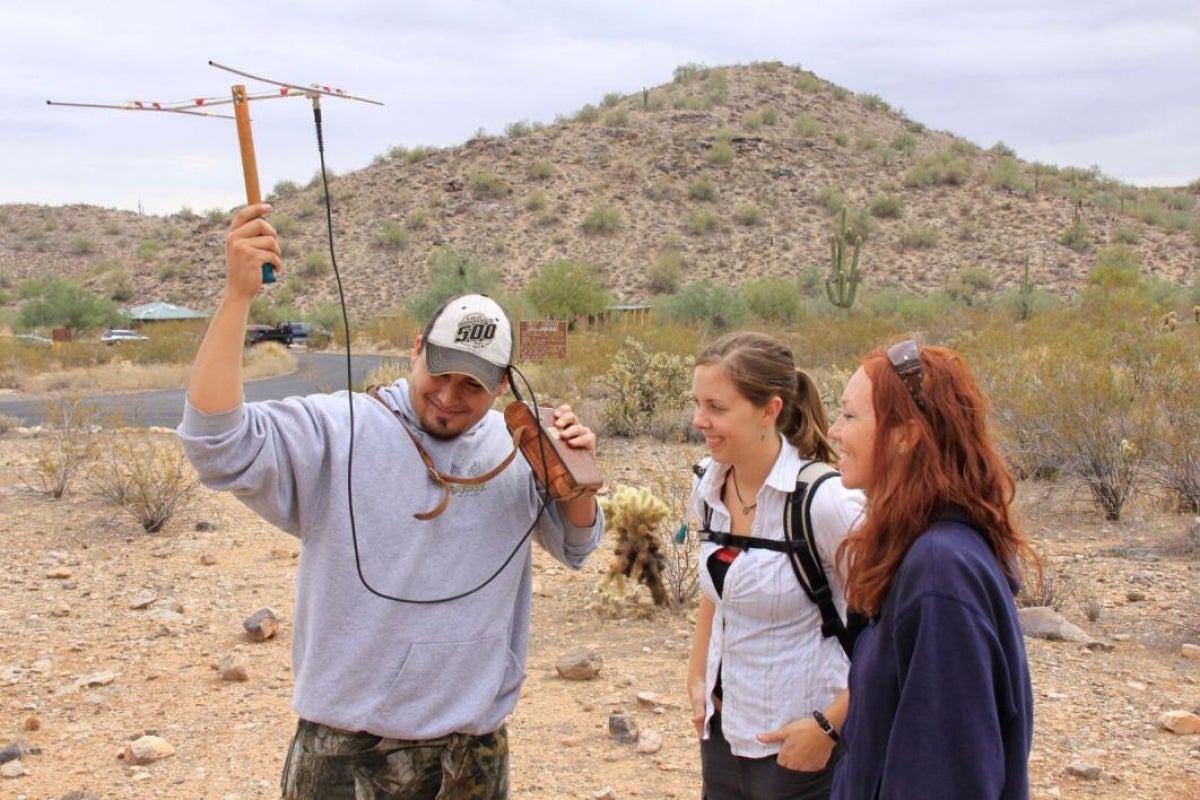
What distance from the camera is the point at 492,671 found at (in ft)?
7.84

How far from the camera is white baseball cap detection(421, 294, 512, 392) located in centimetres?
234

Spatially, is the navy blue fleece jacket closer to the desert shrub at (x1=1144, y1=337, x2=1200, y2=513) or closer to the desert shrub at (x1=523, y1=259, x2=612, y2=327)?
the desert shrub at (x1=1144, y1=337, x2=1200, y2=513)

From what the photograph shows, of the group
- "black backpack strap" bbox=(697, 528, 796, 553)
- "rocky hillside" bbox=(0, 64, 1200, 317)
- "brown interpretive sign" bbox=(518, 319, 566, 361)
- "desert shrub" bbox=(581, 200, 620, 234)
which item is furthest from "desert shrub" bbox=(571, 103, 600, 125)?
"black backpack strap" bbox=(697, 528, 796, 553)

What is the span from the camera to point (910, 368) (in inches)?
73.6

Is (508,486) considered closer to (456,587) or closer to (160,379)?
(456,587)

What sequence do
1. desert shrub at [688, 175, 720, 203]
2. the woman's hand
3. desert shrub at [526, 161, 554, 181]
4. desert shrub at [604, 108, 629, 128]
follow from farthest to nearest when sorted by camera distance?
desert shrub at [604, 108, 629, 128] → desert shrub at [526, 161, 554, 181] → desert shrub at [688, 175, 720, 203] → the woman's hand

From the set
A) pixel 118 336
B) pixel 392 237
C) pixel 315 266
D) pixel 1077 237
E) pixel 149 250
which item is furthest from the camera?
pixel 149 250

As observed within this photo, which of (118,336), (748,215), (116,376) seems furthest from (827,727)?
(748,215)

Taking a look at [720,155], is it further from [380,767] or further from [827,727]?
[380,767]

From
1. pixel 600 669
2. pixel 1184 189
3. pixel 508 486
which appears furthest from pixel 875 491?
pixel 1184 189

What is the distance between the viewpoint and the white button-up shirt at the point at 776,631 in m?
2.56

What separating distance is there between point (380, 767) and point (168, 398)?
67.6 ft

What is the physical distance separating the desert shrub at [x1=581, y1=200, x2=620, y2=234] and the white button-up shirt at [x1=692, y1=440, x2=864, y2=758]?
48996 mm

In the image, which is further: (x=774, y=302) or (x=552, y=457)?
(x=774, y=302)
